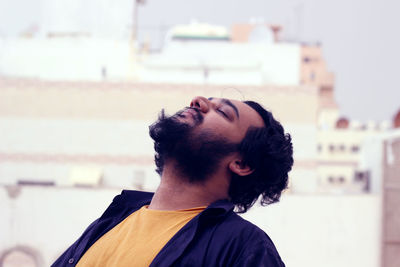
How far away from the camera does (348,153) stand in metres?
39.3

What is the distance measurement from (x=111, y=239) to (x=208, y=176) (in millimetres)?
362

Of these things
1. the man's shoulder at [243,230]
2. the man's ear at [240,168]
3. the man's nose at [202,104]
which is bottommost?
the man's shoulder at [243,230]

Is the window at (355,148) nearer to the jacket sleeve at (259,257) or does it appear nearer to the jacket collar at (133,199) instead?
the jacket collar at (133,199)

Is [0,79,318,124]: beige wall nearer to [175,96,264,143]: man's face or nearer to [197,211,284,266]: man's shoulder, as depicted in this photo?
[175,96,264,143]: man's face

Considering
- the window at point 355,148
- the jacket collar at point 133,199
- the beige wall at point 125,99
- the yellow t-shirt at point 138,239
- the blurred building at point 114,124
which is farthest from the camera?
the window at point 355,148

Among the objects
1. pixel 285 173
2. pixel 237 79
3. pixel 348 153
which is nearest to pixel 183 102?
pixel 237 79

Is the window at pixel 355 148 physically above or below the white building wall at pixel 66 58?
below

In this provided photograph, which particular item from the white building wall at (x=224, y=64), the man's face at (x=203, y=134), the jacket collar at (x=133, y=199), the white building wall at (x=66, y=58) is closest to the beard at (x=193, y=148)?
the man's face at (x=203, y=134)

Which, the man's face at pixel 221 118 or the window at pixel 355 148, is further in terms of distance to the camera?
the window at pixel 355 148

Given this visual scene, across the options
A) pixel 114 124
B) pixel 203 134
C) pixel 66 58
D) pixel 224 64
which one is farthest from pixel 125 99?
pixel 203 134

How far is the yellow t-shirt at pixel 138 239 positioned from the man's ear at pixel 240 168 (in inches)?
6.4

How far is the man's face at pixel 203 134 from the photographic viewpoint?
96.4 inches

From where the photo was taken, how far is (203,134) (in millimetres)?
2443

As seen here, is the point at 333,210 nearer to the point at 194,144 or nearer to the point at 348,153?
the point at 194,144
